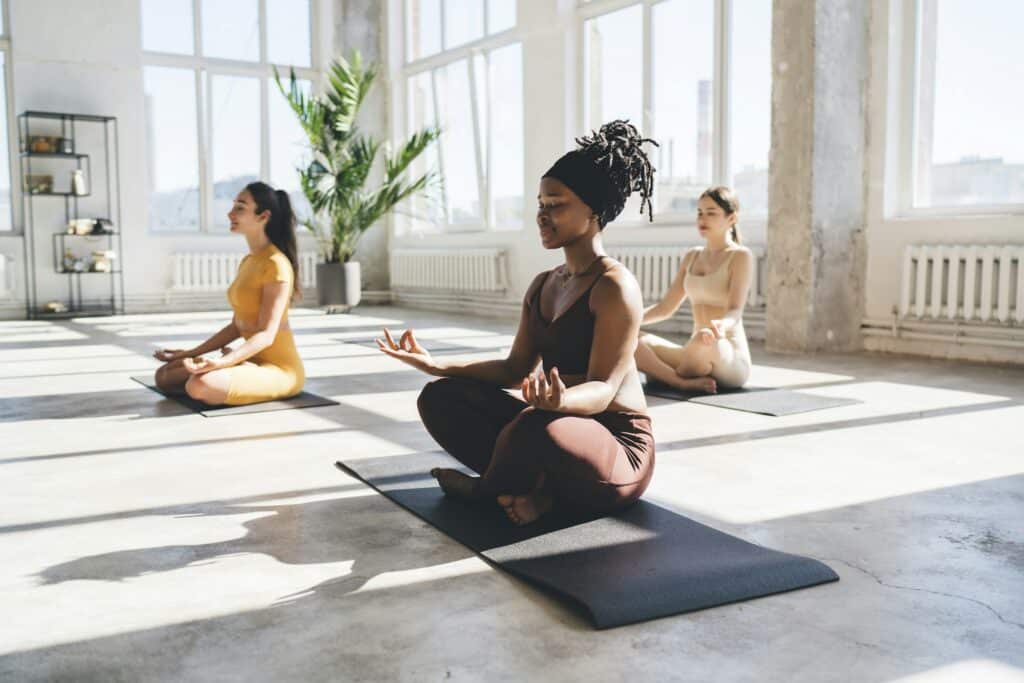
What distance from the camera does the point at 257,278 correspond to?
4238 mm

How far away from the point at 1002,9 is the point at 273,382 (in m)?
4.91

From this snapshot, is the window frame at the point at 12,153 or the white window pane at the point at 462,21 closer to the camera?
the window frame at the point at 12,153

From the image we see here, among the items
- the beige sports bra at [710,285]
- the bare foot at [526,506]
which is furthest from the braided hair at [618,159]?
the beige sports bra at [710,285]

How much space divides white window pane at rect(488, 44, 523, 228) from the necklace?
7.47 metres

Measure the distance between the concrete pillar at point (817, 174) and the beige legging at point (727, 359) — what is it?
1794mm

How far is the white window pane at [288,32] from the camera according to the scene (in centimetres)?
1167

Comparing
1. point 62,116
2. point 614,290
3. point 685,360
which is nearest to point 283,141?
point 62,116

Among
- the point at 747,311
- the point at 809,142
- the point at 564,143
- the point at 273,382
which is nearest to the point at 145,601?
the point at 273,382

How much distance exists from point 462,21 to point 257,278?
727 cm

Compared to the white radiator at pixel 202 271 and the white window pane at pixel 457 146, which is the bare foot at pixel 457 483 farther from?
the white radiator at pixel 202 271

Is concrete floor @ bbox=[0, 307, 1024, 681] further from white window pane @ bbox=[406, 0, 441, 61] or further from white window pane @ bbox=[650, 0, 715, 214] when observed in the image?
white window pane @ bbox=[406, 0, 441, 61]

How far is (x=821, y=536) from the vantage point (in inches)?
96.5

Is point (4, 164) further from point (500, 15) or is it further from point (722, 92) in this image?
point (722, 92)

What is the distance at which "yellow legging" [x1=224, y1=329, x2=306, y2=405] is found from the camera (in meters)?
4.29
